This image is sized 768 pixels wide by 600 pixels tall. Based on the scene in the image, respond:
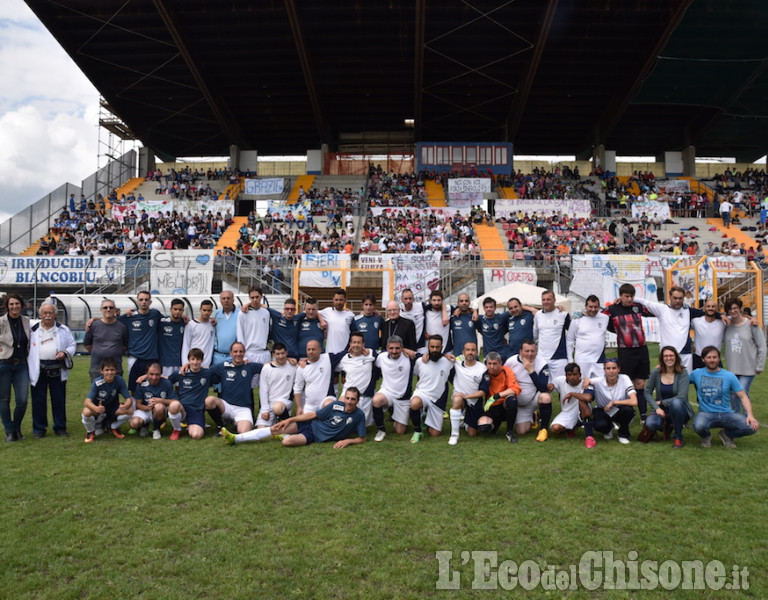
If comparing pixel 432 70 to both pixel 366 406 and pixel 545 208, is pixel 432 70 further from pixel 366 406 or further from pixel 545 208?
pixel 366 406

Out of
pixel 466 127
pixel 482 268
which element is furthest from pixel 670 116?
pixel 482 268

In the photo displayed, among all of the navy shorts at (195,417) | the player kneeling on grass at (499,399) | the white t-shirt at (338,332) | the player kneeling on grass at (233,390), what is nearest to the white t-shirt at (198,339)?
the player kneeling on grass at (233,390)

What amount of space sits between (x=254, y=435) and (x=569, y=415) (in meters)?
3.97

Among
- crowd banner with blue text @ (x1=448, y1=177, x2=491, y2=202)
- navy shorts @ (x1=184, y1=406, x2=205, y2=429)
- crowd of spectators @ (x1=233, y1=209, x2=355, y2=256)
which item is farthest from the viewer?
crowd banner with blue text @ (x1=448, y1=177, x2=491, y2=202)

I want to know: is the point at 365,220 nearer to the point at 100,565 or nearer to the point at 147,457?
the point at 147,457

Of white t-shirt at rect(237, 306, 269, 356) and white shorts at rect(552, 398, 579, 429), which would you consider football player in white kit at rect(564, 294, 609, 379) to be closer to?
white shorts at rect(552, 398, 579, 429)

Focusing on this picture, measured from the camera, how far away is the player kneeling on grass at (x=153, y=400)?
25.2 ft

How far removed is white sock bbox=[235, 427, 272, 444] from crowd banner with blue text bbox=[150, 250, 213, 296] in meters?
14.1

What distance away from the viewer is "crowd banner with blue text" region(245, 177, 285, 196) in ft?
114

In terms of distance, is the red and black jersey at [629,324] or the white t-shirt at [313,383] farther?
the red and black jersey at [629,324]

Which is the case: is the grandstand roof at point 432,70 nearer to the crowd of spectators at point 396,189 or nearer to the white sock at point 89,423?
the crowd of spectators at point 396,189

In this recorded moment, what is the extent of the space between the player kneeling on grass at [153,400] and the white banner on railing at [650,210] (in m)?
27.5

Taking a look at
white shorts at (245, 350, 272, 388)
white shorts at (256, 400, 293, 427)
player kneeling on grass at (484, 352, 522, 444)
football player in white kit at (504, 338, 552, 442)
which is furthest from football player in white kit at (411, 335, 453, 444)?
white shorts at (245, 350, 272, 388)

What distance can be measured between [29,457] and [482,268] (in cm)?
1578
